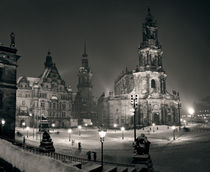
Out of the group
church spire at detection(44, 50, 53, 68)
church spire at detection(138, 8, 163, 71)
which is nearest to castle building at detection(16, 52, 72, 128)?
church spire at detection(44, 50, 53, 68)

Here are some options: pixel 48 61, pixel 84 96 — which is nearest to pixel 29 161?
pixel 48 61

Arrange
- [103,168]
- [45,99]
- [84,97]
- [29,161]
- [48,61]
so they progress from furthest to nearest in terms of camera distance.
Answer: [84,97]
[48,61]
[45,99]
[103,168]
[29,161]

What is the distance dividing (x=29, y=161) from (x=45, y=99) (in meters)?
65.4

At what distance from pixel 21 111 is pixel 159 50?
4887cm

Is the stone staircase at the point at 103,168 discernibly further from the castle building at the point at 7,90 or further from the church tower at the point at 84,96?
the church tower at the point at 84,96

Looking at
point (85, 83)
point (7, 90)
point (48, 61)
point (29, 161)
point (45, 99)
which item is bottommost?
point (29, 161)

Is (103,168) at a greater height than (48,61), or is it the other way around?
(48,61)

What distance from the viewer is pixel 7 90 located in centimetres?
3095

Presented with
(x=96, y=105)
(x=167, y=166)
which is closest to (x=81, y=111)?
(x=96, y=105)

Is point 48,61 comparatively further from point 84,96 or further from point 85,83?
point 84,96

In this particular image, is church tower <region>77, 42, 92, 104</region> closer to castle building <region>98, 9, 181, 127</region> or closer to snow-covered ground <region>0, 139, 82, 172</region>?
castle building <region>98, 9, 181, 127</region>

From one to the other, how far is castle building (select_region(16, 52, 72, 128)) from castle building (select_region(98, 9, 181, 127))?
17.4 m

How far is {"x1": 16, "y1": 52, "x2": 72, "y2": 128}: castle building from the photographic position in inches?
2783

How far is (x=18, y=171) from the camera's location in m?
12.3
